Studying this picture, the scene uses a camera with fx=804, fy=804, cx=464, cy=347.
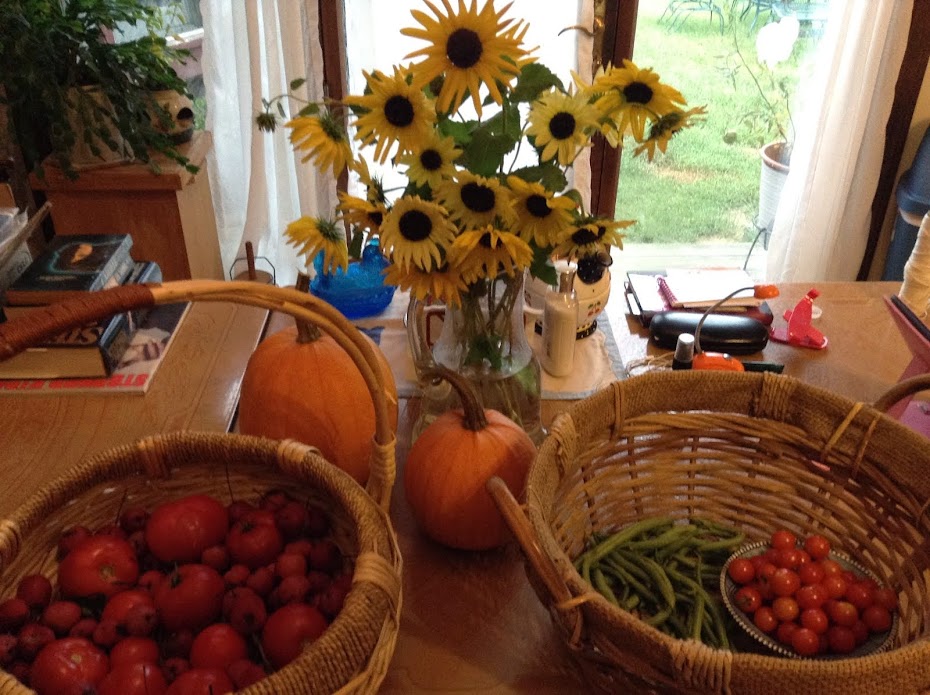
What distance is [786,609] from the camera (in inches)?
28.0

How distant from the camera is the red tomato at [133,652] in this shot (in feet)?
2.10

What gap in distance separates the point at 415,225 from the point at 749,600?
1.49 ft

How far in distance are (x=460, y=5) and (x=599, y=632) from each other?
495mm

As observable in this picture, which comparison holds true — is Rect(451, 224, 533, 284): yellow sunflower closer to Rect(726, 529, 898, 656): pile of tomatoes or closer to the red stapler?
Rect(726, 529, 898, 656): pile of tomatoes

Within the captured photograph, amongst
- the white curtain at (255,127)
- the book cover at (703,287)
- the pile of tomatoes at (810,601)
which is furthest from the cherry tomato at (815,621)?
the white curtain at (255,127)

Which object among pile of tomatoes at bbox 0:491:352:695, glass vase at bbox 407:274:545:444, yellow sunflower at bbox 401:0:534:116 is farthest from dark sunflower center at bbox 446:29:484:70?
pile of tomatoes at bbox 0:491:352:695

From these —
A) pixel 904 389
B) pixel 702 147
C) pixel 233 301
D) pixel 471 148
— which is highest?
pixel 471 148

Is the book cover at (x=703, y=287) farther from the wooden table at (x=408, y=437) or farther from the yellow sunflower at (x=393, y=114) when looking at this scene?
the yellow sunflower at (x=393, y=114)

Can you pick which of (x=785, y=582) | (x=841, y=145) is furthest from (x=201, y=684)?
(x=841, y=145)

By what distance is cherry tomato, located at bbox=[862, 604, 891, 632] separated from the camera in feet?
2.32

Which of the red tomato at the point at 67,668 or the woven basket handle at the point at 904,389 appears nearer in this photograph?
the red tomato at the point at 67,668

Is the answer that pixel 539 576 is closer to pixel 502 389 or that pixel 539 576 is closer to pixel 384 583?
pixel 384 583

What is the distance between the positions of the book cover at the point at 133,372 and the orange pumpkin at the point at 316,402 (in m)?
0.26

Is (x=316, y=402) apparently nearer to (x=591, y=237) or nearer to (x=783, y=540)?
(x=591, y=237)
